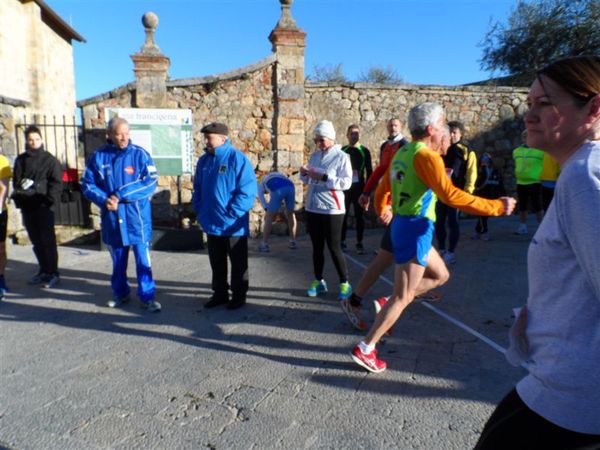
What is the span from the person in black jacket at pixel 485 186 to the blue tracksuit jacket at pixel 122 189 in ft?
18.5

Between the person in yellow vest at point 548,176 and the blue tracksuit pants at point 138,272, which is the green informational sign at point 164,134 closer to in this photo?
the blue tracksuit pants at point 138,272

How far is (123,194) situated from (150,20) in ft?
15.9

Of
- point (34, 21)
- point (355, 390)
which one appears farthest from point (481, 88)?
point (34, 21)

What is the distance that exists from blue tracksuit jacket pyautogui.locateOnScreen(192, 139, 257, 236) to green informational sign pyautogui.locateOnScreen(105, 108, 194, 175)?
354 cm

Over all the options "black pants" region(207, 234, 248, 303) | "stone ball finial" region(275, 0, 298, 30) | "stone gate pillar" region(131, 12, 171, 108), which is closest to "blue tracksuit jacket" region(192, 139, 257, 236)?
"black pants" region(207, 234, 248, 303)

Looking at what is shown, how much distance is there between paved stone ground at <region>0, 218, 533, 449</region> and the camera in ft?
8.07

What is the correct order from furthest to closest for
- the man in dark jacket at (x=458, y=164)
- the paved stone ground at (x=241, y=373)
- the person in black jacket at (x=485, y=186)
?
the person in black jacket at (x=485, y=186) → the man in dark jacket at (x=458, y=164) → the paved stone ground at (x=241, y=373)

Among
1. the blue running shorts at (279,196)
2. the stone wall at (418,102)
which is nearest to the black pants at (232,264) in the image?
the blue running shorts at (279,196)

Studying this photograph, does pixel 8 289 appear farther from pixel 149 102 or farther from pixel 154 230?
pixel 149 102

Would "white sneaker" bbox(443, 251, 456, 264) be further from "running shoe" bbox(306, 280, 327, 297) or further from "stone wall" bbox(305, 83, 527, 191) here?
"stone wall" bbox(305, 83, 527, 191)

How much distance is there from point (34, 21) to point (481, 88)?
1655 centimetres

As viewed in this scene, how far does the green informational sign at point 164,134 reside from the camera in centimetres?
756

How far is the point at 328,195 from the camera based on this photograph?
4.54 m

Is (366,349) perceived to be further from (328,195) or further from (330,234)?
(328,195)
